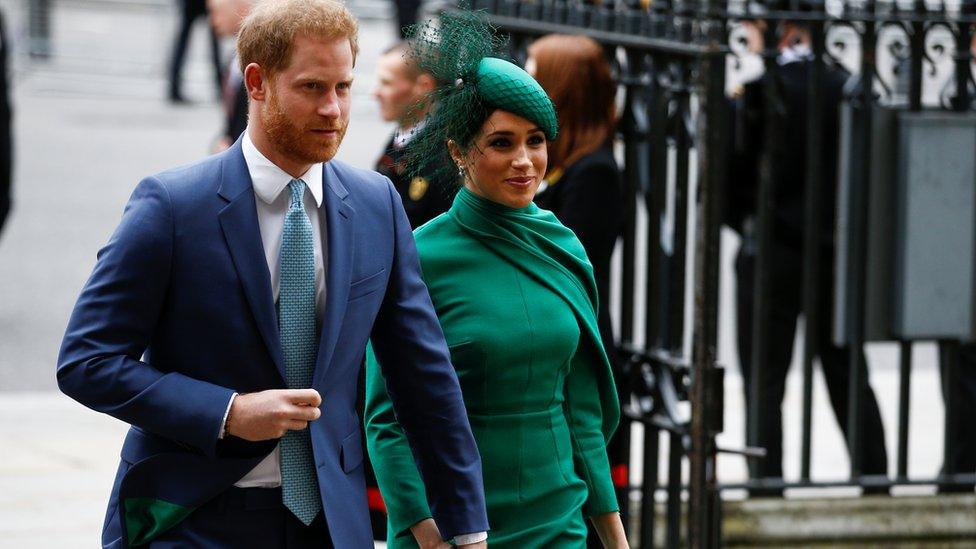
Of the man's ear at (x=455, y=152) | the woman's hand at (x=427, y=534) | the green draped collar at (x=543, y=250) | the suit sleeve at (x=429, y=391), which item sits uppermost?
the man's ear at (x=455, y=152)

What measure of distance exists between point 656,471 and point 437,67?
2150mm

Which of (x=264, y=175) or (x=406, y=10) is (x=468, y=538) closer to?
(x=264, y=175)

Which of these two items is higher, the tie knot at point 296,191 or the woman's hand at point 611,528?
the tie knot at point 296,191

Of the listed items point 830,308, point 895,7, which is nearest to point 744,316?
point 830,308

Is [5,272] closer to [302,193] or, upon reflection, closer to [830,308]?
[830,308]

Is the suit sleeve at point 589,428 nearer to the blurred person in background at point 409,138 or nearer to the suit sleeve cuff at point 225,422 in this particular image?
the blurred person in background at point 409,138

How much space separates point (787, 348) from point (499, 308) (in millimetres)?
3310

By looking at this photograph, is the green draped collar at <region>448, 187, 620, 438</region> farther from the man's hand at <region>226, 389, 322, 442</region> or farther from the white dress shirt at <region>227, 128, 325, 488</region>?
the man's hand at <region>226, 389, 322, 442</region>

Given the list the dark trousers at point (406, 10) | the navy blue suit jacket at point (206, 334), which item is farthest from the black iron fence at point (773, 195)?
the dark trousers at point (406, 10)

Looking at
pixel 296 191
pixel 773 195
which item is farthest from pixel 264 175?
pixel 773 195

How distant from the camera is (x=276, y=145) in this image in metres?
Answer: 2.97

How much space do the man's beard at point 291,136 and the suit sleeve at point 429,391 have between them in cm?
29

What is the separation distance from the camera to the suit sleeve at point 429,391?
318 centimetres

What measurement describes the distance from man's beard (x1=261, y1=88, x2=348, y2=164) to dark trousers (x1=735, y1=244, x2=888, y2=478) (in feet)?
10.1
